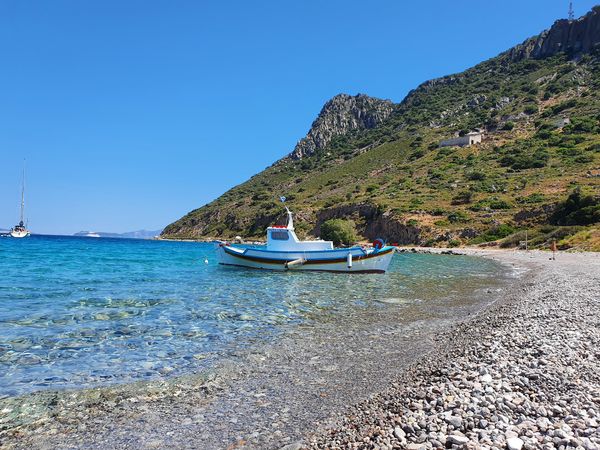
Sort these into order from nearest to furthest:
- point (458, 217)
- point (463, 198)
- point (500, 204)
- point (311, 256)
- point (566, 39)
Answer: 1. point (311, 256)
2. point (500, 204)
3. point (458, 217)
4. point (463, 198)
5. point (566, 39)

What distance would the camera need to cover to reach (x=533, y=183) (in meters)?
70.1

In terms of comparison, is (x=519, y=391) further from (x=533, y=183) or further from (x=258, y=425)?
(x=533, y=183)

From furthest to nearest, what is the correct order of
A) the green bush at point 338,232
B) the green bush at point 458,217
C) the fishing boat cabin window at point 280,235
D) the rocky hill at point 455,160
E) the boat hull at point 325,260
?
1. the rocky hill at point 455,160
2. the green bush at point 338,232
3. the green bush at point 458,217
4. the fishing boat cabin window at point 280,235
5. the boat hull at point 325,260

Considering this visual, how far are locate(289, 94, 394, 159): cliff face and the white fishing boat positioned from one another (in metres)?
145

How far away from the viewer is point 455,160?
96.4 meters

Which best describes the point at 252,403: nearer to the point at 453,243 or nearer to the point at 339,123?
the point at 453,243

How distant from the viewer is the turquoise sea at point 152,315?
27.6ft

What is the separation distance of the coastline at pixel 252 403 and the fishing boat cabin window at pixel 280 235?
72.5 ft

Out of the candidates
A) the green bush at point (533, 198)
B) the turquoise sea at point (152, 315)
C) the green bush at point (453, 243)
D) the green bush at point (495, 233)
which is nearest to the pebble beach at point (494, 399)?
the turquoise sea at point (152, 315)

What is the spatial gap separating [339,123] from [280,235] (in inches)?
6626

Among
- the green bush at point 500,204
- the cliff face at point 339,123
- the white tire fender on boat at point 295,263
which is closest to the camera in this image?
the white tire fender on boat at point 295,263

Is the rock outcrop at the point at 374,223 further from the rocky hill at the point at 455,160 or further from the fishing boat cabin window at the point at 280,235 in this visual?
the fishing boat cabin window at the point at 280,235

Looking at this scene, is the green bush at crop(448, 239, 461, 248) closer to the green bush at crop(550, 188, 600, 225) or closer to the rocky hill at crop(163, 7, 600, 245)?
the rocky hill at crop(163, 7, 600, 245)

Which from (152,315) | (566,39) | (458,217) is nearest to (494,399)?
(152,315)
